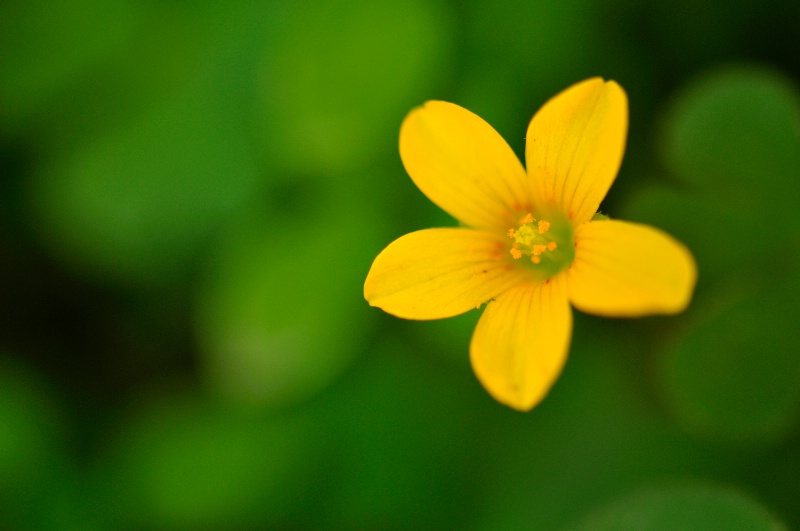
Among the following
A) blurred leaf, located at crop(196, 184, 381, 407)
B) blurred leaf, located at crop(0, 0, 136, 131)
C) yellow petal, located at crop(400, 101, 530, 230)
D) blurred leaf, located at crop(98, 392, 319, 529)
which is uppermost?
blurred leaf, located at crop(0, 0, 136, 131)

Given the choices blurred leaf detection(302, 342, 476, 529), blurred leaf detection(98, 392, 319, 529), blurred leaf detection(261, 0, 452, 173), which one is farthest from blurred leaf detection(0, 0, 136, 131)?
Result: blurred leaf detection(302, 342, 476, 529)

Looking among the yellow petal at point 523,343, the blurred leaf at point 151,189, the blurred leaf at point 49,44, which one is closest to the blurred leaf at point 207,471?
the blurred leaf at point 151,189

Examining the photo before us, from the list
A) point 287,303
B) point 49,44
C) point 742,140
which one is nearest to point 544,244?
point 742,140

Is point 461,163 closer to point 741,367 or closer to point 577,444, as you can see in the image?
point 741,367

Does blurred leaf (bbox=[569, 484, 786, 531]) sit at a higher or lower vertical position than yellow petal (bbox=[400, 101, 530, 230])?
lower

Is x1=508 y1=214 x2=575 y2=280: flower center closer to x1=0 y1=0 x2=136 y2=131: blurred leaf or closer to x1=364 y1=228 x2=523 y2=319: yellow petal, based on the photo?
x1=364 y1=228 x2=523 y2=319: yellow petal

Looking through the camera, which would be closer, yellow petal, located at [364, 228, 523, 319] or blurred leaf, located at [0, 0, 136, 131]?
yellow petal, located at [364, 228, 523, 319]

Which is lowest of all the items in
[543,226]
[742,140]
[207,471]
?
[207,471]

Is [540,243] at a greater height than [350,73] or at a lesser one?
lesser
